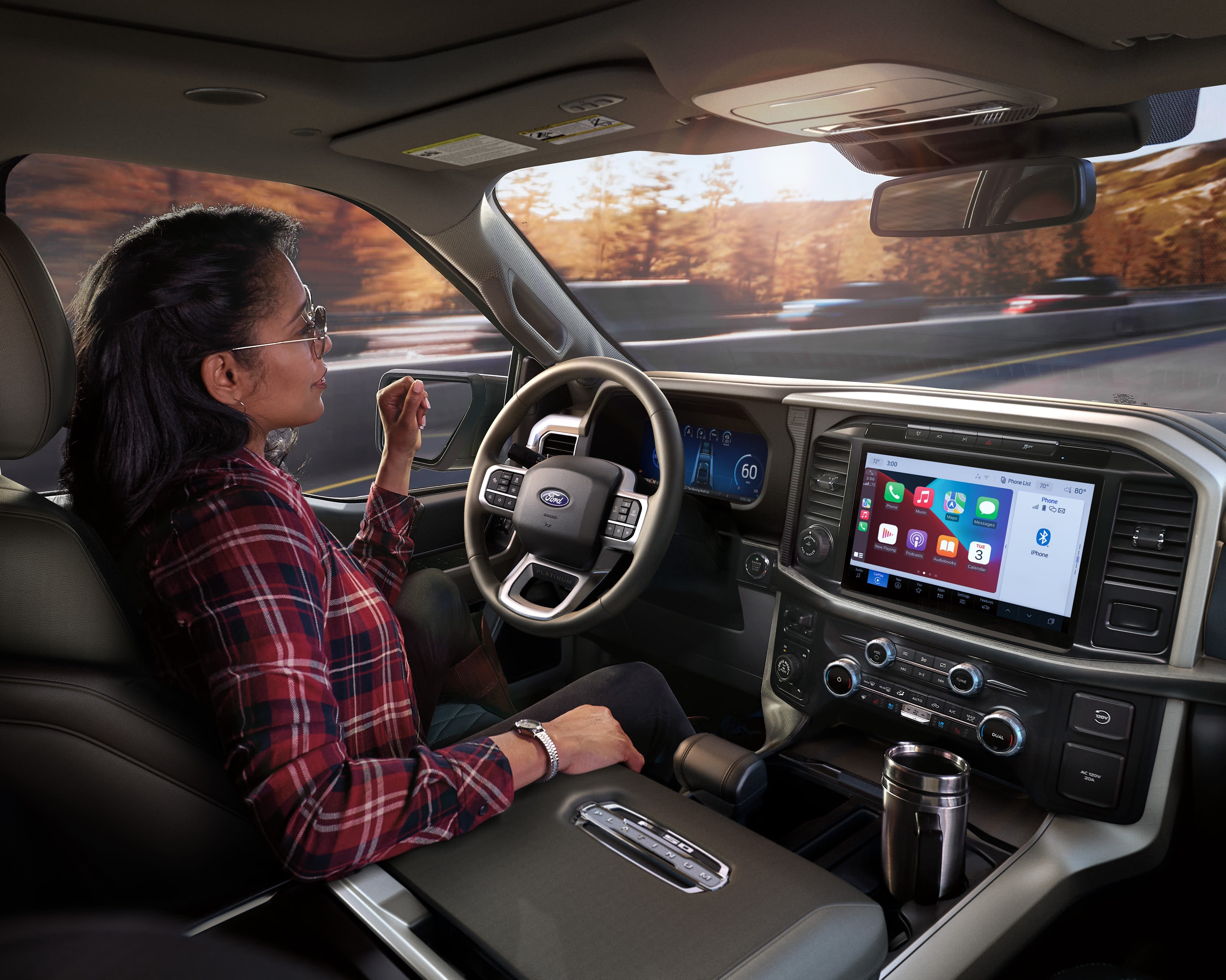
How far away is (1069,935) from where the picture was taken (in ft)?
5.57

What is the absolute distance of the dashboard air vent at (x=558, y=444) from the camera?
8.32 ft

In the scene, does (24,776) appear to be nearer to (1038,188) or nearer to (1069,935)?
(1069,935)

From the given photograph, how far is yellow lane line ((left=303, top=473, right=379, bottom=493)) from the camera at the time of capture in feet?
9.41

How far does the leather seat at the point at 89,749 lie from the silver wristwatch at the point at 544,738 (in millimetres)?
407

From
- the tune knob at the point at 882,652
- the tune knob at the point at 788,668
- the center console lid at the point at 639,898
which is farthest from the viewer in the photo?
the tune knob at the point at 788,668

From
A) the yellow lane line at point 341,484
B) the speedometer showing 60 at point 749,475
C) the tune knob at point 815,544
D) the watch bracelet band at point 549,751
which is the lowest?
the watch bracelet band at point 549,751

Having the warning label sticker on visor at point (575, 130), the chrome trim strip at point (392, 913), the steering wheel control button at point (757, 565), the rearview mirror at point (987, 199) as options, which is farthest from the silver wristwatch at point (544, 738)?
the rearview mirror at point (987, 199)

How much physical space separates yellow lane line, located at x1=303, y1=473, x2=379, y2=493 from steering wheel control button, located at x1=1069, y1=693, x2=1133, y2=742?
6.01ft

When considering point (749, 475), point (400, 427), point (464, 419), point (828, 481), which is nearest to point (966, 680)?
point (828, 481)

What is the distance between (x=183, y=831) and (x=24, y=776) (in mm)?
209

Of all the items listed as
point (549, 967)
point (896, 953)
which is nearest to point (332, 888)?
point (549, 967)

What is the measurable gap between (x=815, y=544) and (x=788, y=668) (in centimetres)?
33

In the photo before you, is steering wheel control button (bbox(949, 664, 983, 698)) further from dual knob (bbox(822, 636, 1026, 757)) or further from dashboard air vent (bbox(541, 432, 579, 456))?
dashboard air vent (bbox(541, 432, 579, 456))

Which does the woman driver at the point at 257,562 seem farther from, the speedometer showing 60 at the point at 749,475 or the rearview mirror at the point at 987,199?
the rearview mirror at the point at 987,199
